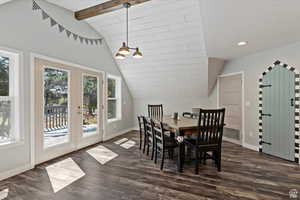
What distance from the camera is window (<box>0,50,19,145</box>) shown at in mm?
2709

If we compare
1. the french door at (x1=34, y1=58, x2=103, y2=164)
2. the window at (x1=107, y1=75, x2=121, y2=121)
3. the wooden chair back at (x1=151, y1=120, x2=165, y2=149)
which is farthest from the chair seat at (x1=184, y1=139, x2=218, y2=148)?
the window at (x1=107, y1=75, x2=121, y2=121)

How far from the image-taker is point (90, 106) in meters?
4.51

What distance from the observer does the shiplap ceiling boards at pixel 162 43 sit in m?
→ 3.45

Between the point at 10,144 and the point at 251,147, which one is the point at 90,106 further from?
the point at 251,147

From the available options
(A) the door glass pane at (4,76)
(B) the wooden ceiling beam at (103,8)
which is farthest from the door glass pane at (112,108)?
(A) the door glass pane at (4,76)

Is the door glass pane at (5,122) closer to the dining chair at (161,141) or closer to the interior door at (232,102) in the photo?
the dining chair at (161,141)

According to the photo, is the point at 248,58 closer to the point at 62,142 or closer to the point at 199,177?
the point at 199,177

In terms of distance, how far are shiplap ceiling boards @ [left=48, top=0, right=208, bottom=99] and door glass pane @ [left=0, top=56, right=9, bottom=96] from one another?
→ 60.7 inches

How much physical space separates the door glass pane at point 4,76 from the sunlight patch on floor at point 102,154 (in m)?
1.98

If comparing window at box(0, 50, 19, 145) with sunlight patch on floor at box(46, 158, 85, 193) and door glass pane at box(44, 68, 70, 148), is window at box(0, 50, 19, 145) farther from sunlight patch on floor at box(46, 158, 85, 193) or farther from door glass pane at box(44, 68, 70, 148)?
sunlight patch on floor at box(46, 158, 85, 193)

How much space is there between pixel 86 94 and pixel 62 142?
1299 millimetres

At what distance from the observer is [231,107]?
4.88 m

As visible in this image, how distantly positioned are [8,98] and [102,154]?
2.04 metres

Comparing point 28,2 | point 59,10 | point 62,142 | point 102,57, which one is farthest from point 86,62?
point 62,142
